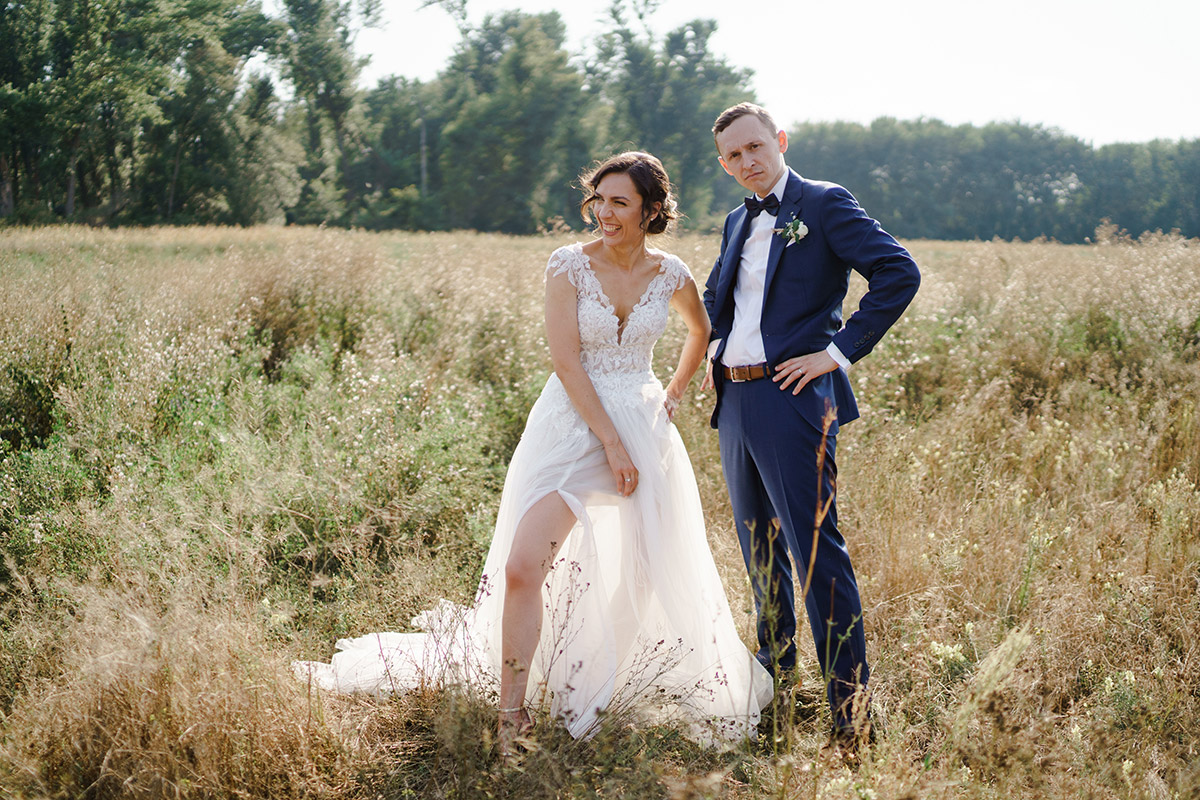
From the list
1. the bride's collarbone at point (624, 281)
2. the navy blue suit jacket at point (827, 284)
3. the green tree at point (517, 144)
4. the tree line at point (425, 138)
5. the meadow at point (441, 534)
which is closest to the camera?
the meadow at point (441, 534)

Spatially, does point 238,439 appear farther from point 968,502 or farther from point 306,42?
point 306,42

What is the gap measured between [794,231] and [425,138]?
153 feet

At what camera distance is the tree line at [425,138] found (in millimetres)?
9828

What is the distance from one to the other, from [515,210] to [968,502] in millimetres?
40458

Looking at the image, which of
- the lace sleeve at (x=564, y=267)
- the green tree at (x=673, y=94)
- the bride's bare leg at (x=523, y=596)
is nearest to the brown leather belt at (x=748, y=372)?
the lace sleeve at (x=564, y=267)

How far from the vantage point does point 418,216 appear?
42.0 m

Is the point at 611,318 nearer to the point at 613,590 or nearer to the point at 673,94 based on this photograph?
the point at 613,590

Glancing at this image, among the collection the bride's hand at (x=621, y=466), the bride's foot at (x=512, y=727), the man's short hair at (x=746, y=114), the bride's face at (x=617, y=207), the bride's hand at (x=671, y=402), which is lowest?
the bride's foot at (x=512, y=727)

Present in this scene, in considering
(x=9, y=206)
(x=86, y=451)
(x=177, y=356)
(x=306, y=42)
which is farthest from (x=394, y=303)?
(x=306, y=42)

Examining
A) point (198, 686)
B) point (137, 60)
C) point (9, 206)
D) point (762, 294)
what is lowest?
point (198, 686)

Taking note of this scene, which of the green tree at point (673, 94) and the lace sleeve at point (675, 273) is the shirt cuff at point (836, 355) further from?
the green tree at point (673, 94)

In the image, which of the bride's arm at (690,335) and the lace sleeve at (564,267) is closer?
the lace sleeve at (564,267)

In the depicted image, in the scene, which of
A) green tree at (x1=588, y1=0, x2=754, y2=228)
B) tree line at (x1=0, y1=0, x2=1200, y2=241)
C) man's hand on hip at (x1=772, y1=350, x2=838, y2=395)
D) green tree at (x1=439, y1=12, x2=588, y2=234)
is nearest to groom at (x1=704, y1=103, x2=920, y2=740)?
man's hand on hip at (x1=772, y1=350, x2=838, y2=395)

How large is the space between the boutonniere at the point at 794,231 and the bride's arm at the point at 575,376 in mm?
869
